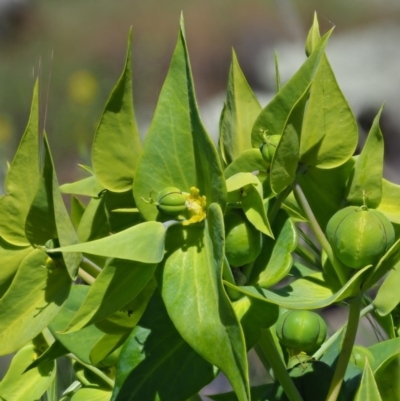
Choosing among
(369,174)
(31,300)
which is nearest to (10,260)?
(31,300)

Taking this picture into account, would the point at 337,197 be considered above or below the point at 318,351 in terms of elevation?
above

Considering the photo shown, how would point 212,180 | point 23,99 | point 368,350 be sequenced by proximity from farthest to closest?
1. point 23,99
2. point 368,350
3. point 212,180

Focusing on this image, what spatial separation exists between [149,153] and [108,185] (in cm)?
5

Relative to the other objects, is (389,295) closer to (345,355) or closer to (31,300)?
(345,355)

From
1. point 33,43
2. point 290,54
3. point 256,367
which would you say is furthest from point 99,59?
point 256,367

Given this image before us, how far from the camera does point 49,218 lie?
389 mm

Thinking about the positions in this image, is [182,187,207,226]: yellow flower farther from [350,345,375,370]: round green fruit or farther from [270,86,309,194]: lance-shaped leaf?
[350,345,375,370]: round green fruit

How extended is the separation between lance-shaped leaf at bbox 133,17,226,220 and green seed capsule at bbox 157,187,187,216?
2 centimetres

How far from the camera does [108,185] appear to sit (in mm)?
390

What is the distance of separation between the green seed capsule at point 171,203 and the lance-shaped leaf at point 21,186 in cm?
10

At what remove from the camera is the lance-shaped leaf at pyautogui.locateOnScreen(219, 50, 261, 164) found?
0.43 metres

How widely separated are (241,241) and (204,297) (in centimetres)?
4

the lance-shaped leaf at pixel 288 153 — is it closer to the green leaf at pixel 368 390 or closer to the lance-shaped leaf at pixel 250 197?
the lance-shaped leaf at pixel 250 197

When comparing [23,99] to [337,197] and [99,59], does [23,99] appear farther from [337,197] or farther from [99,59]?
[337,197]
